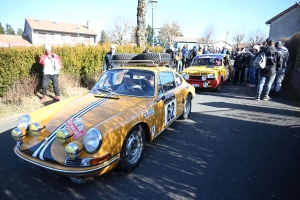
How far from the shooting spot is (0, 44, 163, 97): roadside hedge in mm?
6387

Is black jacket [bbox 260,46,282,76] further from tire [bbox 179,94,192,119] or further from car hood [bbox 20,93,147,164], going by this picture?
car hood [bbox 20,93,147,164]

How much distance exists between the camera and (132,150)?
3.17 meters

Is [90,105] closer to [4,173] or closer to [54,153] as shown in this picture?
[54,153]

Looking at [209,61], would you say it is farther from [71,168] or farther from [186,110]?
[71,168]

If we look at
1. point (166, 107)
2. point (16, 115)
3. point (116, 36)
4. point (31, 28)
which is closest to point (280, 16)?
point (166, 107)

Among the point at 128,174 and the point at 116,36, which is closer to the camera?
the point at 128,174

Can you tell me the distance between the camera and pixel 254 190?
8.77 ft

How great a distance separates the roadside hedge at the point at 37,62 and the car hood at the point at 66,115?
13.4 feet

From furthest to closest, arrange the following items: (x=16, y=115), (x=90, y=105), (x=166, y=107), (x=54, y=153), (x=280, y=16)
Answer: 1. (x=280, y=16)
2. (x=16, y=115)
3. (x=166, y=107)
4. (x=90, y=105)
5. (x=54, y=153)

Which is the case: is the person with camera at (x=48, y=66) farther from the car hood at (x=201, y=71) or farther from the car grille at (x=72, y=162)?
the car hood at (x=201, y=71)

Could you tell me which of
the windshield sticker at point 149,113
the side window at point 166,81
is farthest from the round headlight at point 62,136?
the side window at point 166,81

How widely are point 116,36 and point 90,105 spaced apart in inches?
1900

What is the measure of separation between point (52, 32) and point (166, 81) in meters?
50.9

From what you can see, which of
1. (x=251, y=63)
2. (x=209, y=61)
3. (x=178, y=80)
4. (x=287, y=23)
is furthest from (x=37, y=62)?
(x=287, y=23)
